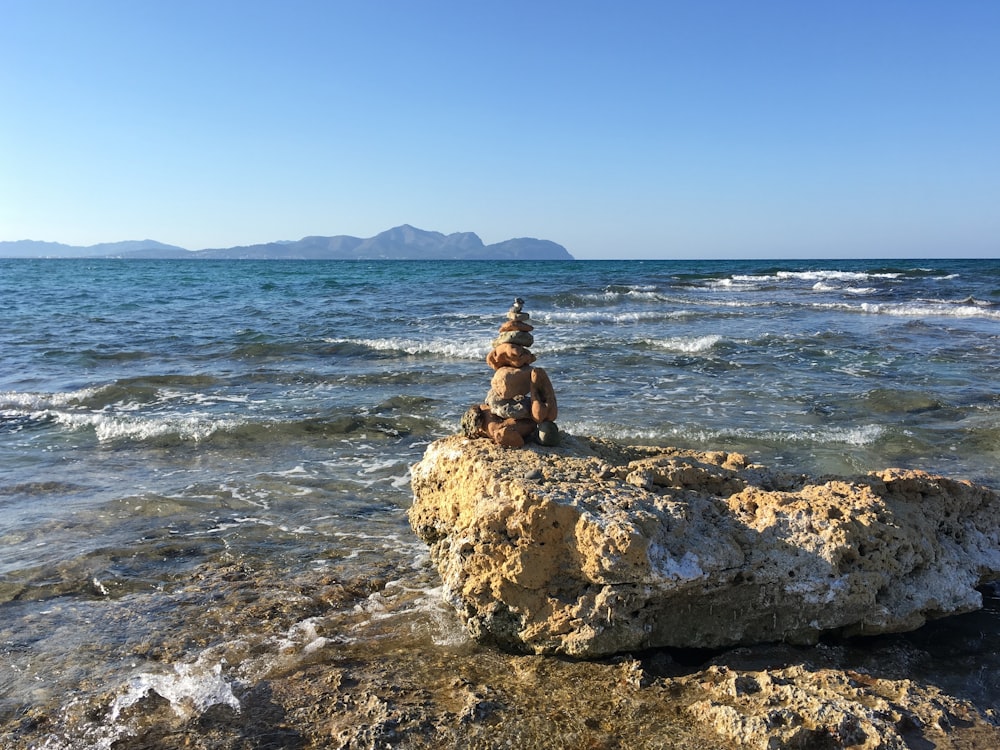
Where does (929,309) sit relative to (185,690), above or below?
above

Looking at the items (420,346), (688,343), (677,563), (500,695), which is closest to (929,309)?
(688,343)

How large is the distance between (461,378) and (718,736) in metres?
10.0

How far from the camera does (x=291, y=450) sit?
8805 millimetres

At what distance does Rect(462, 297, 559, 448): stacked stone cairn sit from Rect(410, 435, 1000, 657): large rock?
0.38 metres

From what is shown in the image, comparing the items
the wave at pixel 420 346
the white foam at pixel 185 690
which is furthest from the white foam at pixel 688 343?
the white foam at pixel 185 690

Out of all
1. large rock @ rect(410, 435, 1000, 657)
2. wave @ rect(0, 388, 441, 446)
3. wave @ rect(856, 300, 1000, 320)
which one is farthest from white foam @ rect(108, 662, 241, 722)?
wave @ rect(856, 300, 1000, 320)

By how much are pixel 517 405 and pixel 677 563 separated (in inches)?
62.4

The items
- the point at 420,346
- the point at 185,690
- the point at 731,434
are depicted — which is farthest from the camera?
the point at 420,346

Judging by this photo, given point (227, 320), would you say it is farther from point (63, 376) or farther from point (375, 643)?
point (375, 643)

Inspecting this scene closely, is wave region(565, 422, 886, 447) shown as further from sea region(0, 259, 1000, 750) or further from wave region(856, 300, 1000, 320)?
wave region(856, 300, 1000, 320)

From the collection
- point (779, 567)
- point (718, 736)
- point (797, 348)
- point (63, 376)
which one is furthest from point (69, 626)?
point (797, 348)

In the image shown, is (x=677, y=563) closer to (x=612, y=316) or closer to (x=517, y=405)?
(x=517, y=405)

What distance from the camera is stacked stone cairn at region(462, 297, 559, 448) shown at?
4.86 metres

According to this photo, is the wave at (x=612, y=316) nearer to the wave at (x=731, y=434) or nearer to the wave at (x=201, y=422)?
the wave at (x=201, y=422)
